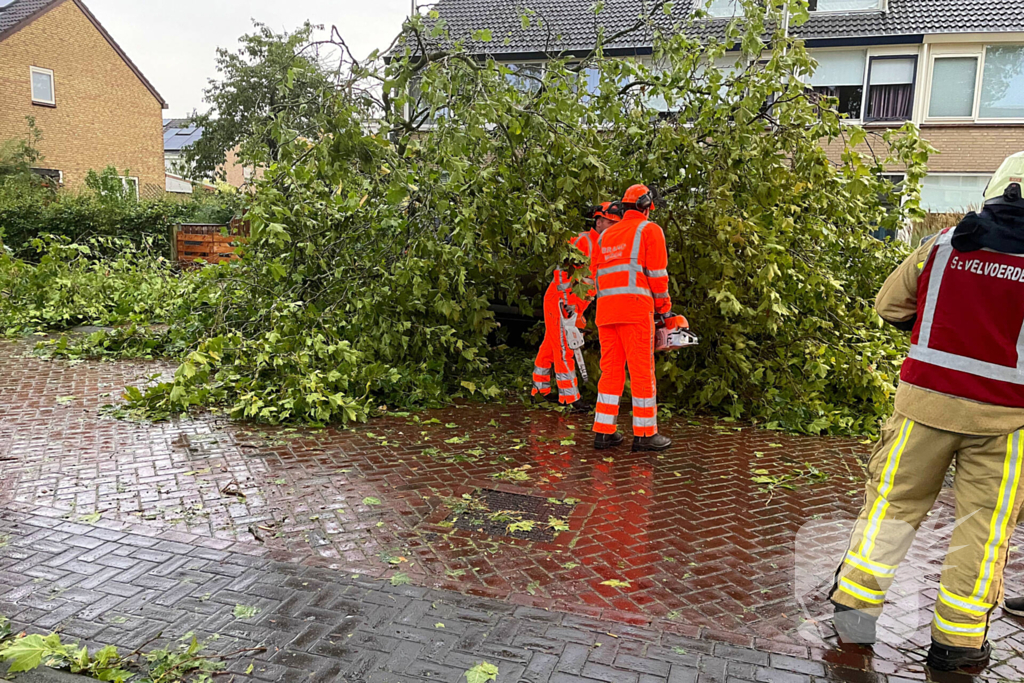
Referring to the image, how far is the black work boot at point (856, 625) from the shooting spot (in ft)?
11.0

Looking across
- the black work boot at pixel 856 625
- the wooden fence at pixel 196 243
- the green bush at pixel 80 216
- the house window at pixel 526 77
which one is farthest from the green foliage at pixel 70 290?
the black work boot at pixel 856 625

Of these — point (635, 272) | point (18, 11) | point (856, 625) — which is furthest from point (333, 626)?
point (18, 11)

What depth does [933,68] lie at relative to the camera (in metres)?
21.8

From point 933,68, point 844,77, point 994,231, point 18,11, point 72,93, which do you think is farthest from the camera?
point 72,93

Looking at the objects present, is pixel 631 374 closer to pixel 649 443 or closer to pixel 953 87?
pixel 649 443

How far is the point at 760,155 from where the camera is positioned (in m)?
7.33

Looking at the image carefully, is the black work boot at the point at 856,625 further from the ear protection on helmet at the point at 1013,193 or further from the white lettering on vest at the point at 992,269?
the ear protection on helmet at the point at 1013,193

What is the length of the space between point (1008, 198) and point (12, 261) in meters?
14.0

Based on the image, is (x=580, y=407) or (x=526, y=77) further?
(x=526, y=77)

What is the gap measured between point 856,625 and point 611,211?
4.03 m

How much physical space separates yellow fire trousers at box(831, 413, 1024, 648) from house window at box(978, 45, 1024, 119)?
2237cm

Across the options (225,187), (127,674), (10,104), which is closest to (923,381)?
(127,674)

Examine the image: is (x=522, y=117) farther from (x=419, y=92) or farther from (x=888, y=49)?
(x=888, y=49)

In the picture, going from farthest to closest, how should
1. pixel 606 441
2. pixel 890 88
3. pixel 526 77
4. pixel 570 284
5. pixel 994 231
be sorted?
pixel 890 88, pixel 526 77, pixel 570 284, pixel 606 441, pixel 994 231
